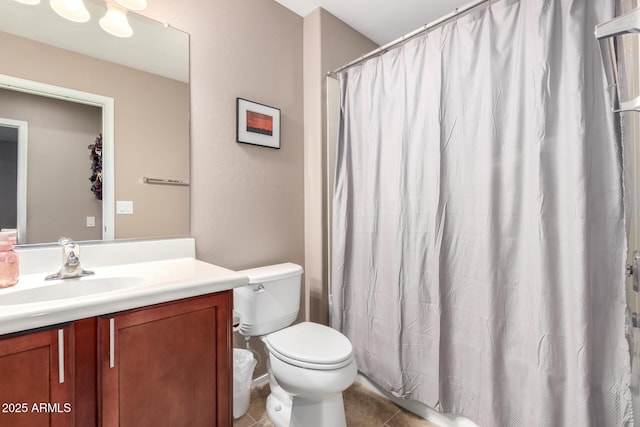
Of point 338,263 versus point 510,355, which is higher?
point 338,263

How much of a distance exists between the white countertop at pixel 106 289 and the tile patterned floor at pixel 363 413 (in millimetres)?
924

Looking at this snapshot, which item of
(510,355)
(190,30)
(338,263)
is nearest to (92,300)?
(338,263)

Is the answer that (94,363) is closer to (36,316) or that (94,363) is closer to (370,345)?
(36,316)

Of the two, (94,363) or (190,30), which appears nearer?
(94,363)

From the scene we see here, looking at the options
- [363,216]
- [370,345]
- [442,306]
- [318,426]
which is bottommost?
[318,426]

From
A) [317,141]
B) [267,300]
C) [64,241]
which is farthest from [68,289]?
[317,141]

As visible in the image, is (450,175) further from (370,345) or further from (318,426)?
(318,426)

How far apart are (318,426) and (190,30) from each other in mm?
2065

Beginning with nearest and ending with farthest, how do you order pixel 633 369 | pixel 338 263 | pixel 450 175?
pixel 633 369 → pixel 450 175 → pixel 338 263

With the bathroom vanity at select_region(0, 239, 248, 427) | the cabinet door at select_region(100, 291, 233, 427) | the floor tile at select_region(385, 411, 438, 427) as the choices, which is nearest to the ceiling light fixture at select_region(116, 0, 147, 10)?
the bathroom vanity at select_region(0, 239, 248, 427)

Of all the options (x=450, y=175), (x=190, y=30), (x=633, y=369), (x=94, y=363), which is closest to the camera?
(x=94, y=363)

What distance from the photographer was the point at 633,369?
3.22 ft

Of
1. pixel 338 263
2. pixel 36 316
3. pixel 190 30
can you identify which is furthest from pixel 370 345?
pixel 190 30

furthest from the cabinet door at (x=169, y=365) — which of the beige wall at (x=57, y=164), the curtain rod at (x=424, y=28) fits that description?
the curtain rod at (x=424, y=28)
